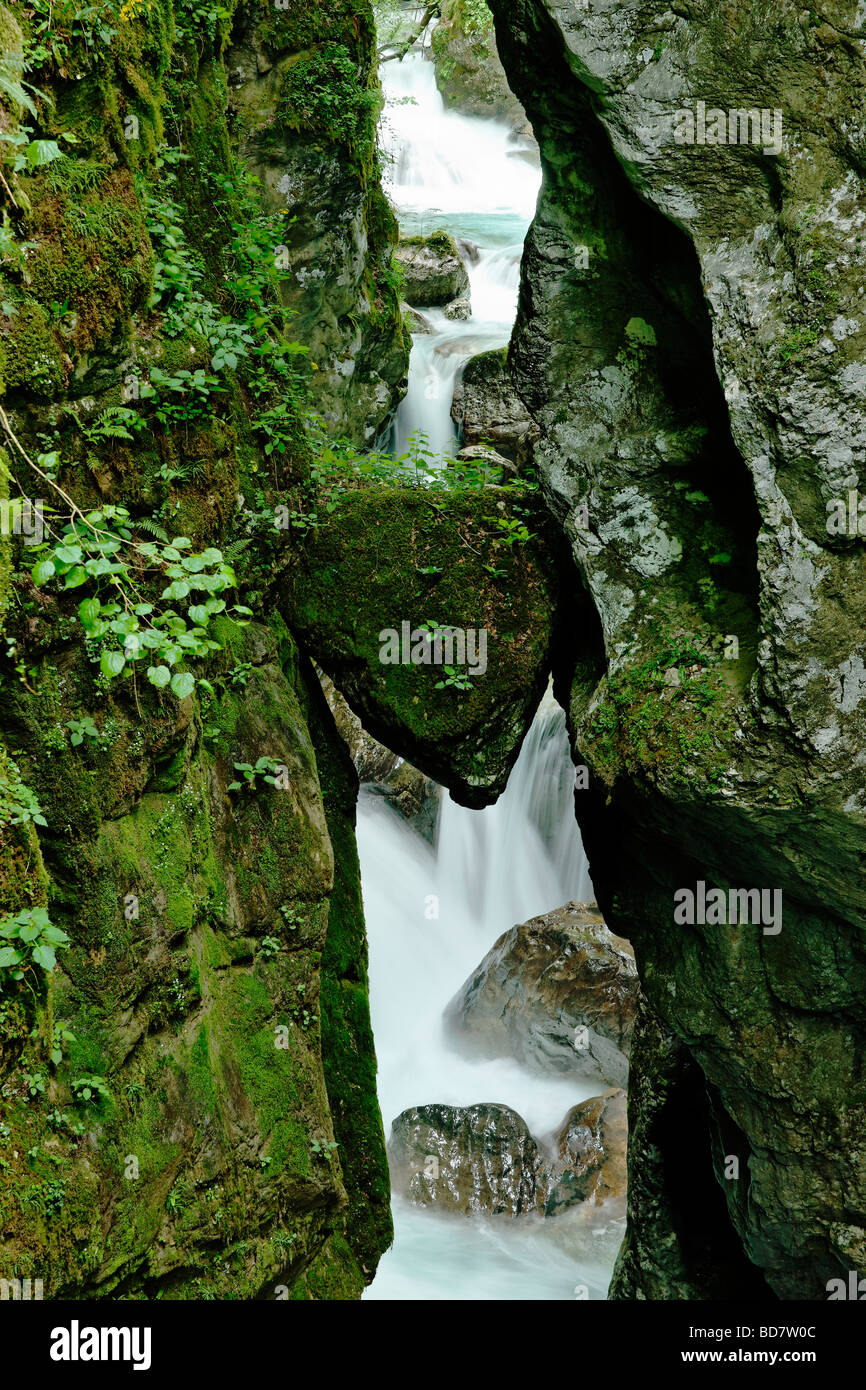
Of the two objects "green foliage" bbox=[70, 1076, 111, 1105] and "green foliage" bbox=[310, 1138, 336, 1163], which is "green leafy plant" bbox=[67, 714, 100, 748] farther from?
"green foliage" bbox=[310, 1138, 336, 1163]

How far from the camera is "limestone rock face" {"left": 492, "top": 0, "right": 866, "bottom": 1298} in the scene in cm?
527

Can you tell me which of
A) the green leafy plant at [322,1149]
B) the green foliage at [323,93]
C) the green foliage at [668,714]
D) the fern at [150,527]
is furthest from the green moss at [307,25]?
the green leafy plant at [322,1149]

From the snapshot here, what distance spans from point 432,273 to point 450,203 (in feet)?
20.7

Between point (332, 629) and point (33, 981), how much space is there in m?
3.74

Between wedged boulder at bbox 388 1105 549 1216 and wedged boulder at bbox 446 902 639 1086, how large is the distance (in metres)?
1.42

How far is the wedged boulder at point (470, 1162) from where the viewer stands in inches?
376

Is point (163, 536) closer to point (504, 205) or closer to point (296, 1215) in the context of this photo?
point (296, 1215)

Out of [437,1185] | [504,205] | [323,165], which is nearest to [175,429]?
[323,165]

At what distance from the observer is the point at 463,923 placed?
43.8ft

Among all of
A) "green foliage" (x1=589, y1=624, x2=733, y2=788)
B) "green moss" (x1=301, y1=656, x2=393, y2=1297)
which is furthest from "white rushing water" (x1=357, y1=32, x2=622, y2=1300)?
"green foliage" (x1=589, y1=624, x2=733, y2=788)

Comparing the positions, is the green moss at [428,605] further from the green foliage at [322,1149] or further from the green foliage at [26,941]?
the green foliage at [26,941]
